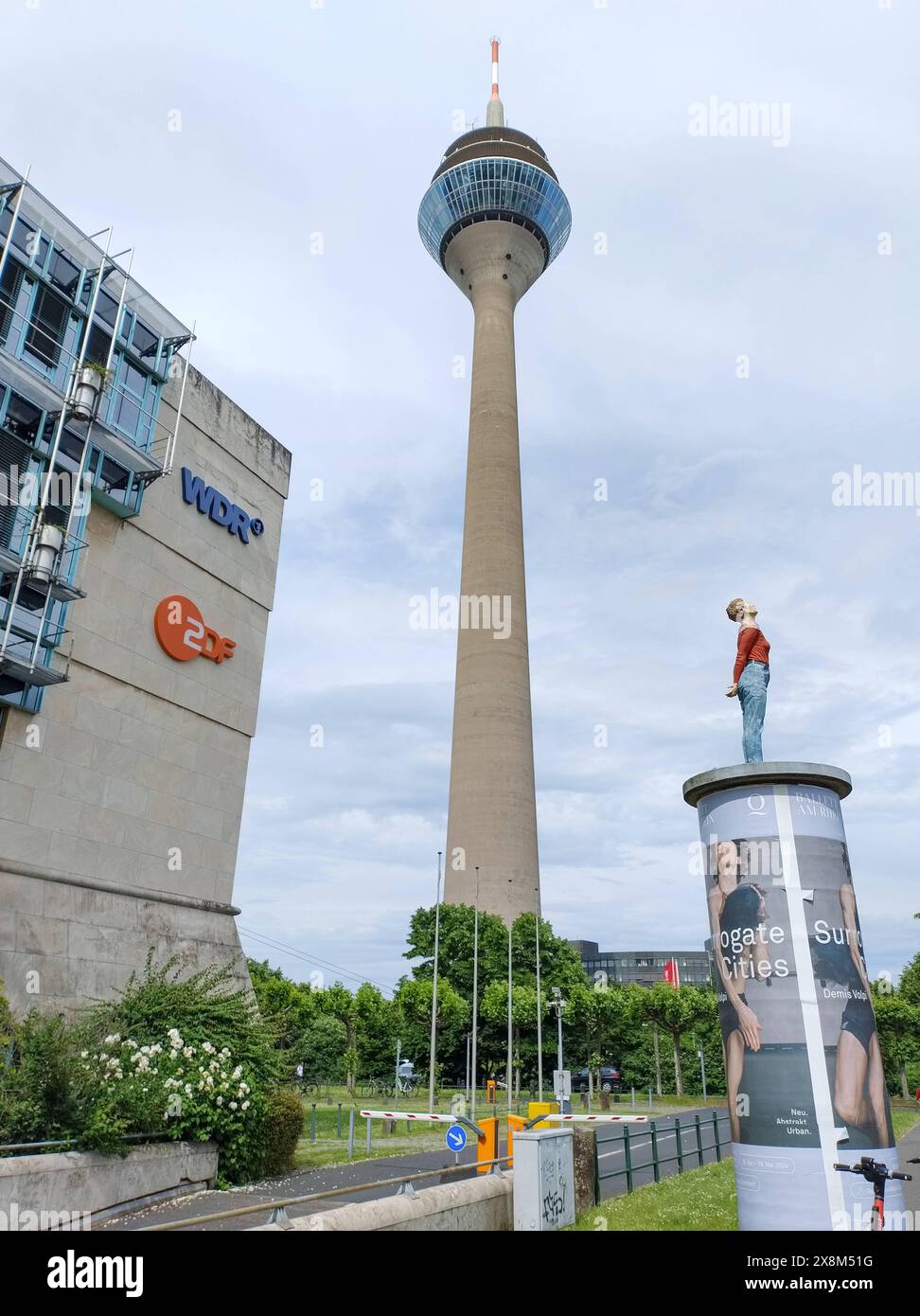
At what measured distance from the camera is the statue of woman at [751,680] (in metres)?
12.8

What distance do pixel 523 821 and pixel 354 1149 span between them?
36350 millimetres

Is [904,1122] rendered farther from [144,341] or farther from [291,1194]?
[144,341]

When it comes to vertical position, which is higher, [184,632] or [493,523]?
[493,523]

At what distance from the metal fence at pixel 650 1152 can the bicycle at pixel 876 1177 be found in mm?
4754

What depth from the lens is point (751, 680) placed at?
12961 millimetres

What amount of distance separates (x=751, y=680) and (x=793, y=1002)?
4.45 m

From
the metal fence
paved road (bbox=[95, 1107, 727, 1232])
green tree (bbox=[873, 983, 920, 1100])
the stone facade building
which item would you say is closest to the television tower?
green tree (bbox=[873, 983, 920, 1100])

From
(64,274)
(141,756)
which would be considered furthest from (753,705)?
(64,274)

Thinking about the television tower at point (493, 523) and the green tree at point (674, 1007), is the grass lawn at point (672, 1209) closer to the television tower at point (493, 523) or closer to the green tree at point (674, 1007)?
the green tree at point (674, 1007)

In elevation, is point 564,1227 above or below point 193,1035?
below

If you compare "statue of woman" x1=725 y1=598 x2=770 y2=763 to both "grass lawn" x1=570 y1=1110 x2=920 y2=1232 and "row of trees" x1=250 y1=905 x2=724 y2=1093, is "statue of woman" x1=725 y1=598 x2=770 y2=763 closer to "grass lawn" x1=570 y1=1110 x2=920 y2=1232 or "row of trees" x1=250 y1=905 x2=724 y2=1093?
"grass lawn" x1=570 y1=1110 x2=920 y2=1232

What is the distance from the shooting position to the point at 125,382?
2503 centimetres
